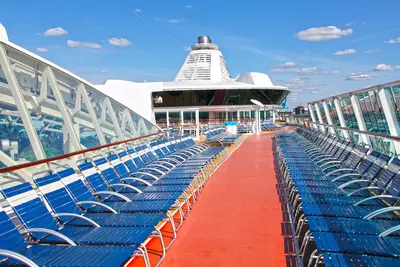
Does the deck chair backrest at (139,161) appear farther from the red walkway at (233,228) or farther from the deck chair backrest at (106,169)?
the red walkway at (233,228)

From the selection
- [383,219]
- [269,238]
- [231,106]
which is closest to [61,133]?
[269,238]

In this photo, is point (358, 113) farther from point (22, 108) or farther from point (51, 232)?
point (51, 232)

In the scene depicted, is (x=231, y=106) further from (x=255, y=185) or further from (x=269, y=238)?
(x=269, y=238)

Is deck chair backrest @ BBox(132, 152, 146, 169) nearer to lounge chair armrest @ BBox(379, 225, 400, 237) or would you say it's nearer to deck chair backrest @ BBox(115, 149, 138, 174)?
deck chair backrest @ BBox(115, 149, 138, 174)

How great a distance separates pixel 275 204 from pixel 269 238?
1.30 meters

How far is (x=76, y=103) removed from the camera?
20.2 ft

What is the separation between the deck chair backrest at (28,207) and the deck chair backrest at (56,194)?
16cm

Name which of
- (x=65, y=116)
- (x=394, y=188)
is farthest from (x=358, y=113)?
(x=65, y=116)

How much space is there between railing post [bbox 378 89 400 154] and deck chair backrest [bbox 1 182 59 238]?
4494mm

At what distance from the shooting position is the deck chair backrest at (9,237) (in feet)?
8.19

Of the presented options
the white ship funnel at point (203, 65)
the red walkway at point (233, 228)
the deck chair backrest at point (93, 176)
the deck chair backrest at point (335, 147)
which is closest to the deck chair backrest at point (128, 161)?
the deck chair backrest at point (93, 176)

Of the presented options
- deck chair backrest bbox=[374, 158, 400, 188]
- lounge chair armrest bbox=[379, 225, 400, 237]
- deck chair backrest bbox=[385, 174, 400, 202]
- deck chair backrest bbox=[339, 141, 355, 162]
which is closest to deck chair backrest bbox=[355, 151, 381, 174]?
deck chair backrest bbox=[374, 158, 400, 188]

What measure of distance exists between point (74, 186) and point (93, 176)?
491 mm

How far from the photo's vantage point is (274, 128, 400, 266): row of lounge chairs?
2508 mm
